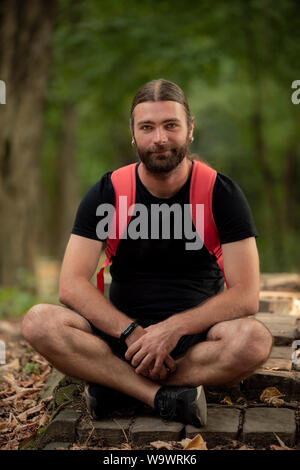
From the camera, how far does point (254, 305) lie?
350cm

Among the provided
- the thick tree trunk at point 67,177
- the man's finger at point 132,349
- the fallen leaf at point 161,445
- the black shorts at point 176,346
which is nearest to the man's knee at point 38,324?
the black shorts at point 176,346

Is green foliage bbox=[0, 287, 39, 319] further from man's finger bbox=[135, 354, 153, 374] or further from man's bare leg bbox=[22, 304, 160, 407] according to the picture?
man's finger bbox=[135, 354, 153, 374]

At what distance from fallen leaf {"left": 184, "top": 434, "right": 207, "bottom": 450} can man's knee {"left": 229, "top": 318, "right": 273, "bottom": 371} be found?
0.44 metres

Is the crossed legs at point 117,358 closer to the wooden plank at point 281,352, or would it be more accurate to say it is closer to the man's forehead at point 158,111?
the wooden plank at point 281,352

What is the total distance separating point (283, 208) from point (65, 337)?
636 inches

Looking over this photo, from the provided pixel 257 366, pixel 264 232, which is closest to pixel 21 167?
pixel 257 366

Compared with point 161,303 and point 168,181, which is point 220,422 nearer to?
point 161,303

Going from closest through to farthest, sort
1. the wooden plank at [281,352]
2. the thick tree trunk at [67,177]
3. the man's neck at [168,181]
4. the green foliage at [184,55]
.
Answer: the man's neck at [168,181] < the wooden plank at [281,352] < the green foliage at [184,55] < the thick tree trunk at [67,177]

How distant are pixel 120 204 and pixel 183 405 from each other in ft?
4.13

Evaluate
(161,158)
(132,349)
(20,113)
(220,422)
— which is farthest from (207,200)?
(20,113)

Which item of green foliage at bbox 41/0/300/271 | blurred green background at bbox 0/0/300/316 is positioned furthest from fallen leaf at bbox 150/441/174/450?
green foliage at bbox 41/0/300/271

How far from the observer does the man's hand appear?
335 centimetres

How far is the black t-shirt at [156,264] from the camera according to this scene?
3.68 metres

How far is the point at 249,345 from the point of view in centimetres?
329
